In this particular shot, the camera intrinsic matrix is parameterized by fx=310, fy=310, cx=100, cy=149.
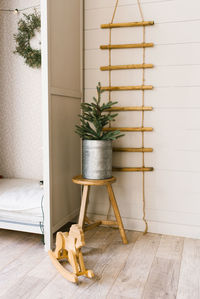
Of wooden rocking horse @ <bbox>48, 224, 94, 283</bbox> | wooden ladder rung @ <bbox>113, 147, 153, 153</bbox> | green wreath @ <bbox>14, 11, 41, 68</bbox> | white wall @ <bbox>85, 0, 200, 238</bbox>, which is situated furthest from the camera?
green wreath @ <bbox>14, 11, 41, 68</bbox>

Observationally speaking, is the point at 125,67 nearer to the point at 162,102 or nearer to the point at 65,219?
the point at 162,102

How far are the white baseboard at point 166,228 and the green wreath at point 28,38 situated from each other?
5.24 feet

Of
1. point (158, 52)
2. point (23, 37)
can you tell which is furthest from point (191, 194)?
point (23, 37)

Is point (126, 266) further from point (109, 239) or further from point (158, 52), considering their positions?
point (158, 52)

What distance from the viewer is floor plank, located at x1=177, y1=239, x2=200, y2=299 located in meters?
1.67

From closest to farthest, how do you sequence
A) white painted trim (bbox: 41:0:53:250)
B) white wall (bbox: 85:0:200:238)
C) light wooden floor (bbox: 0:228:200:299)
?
light wooden floor (bbox: 0:228:200:299) < white painted trim (bbox: 41:0:53:250) < white wall (bbox: 85:0:200:238)

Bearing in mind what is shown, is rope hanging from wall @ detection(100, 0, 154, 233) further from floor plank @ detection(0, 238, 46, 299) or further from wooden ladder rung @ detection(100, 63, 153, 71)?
floor plank @ detection(0, 238, 46, 299)

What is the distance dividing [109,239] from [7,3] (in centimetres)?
228

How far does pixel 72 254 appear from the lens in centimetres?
183

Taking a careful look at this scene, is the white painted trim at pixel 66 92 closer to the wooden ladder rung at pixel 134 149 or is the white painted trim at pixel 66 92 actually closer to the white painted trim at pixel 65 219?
the wooden ladder rung at pixel 134 149

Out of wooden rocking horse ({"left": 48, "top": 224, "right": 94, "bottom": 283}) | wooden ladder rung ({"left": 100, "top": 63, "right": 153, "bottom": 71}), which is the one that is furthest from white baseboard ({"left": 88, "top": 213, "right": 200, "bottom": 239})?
wooden ladder rung ({"left": 100, "top": 63, "right": 153, "bottom": 71})

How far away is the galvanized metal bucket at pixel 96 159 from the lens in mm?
2193

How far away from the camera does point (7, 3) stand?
9.32 feet

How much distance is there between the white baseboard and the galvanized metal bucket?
1.92 ft
